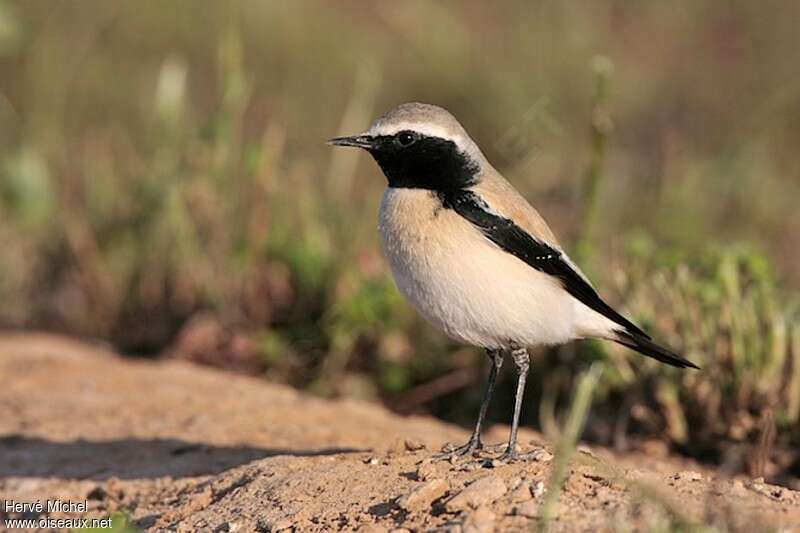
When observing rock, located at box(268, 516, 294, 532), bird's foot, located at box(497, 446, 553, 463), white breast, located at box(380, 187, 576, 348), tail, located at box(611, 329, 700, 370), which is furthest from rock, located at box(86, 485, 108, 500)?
tail, located at box(611, 329, 700, 370)

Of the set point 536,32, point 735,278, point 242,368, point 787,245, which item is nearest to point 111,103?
point 536,32

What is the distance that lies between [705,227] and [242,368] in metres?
4.19

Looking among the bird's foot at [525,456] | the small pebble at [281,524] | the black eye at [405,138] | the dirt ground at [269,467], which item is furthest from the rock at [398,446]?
the black eye at [405,138]

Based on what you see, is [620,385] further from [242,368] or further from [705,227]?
[705,227]

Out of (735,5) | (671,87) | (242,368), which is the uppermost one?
(735,5)

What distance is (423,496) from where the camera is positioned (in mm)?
4285

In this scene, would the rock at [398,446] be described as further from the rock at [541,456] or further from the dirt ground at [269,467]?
the rock at [541,456]

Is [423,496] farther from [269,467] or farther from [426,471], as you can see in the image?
[269,467]

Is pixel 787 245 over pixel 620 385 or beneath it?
over

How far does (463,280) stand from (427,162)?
64 centimetres

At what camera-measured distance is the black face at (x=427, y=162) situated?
5.24 m

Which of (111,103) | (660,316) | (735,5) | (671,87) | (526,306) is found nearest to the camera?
(526,306)

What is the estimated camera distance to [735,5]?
14492mm

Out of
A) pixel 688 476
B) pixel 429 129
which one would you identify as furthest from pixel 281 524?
pixel 429 129
